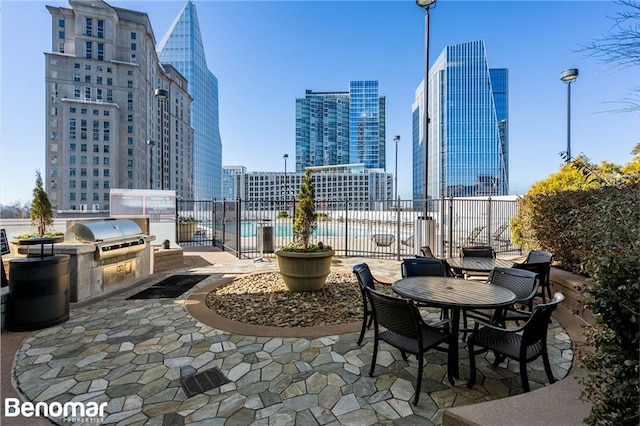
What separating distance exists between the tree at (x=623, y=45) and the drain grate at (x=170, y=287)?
6306 mm

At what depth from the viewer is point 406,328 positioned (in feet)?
7.64

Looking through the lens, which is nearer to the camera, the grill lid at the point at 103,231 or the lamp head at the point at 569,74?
the grill lid at the point at 103,231

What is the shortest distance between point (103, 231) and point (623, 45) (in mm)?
7379

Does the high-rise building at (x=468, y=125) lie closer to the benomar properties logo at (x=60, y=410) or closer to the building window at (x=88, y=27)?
the benomar properties logo at (x=60, y=410)

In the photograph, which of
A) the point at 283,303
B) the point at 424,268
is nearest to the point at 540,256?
the point at 424,268

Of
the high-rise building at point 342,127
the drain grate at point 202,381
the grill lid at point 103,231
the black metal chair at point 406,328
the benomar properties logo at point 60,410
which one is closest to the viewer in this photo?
the benomar properties logo at point 60,410

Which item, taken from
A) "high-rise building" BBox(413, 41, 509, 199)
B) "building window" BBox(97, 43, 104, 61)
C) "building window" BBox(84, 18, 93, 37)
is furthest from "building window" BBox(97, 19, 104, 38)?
"high-rise building" BBox(413, 41, 509, 199)

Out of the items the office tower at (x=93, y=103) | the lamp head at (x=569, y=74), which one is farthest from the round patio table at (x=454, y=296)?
the office tower at (x=93, y=103)

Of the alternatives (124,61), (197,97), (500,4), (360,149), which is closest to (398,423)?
(500,4)

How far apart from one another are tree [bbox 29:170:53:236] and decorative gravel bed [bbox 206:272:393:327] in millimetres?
4791

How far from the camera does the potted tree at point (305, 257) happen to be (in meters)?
4.79

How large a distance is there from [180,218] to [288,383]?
10779 millimetres

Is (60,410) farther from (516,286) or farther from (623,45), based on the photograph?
(623,45)

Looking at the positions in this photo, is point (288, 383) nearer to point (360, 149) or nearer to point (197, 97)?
point (360, 149)
